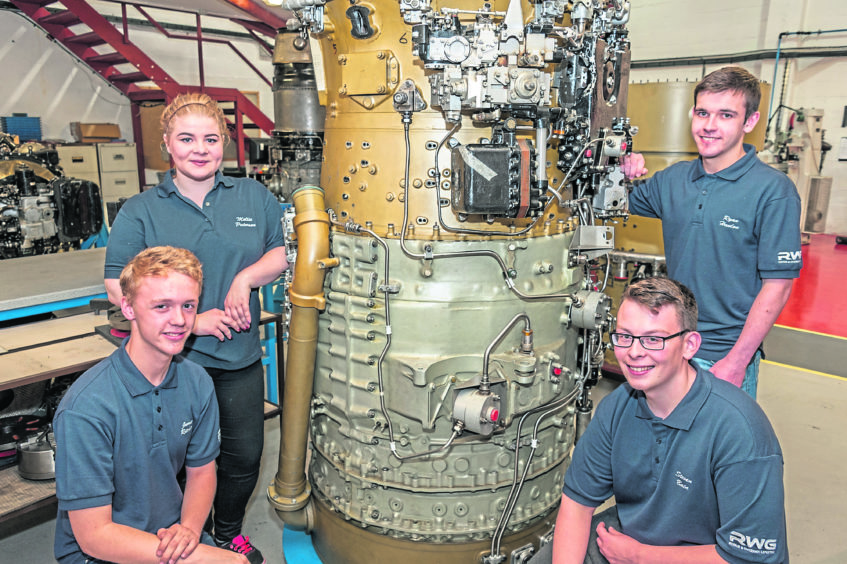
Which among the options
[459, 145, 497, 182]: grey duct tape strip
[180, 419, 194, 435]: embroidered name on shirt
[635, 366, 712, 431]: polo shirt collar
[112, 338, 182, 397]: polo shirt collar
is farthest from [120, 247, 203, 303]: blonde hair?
[635, 366, 712, 431]: polo shirt collar

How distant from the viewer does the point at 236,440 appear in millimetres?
2848

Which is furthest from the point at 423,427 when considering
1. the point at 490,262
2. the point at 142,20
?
the point at 142,20

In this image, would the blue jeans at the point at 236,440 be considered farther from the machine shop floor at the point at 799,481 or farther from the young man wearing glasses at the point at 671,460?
the young man wearing glasses at the point at 671,460

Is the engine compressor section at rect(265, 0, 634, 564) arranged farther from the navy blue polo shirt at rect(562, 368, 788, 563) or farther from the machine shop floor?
the machine shop floor

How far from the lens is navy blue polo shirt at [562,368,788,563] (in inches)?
69.3

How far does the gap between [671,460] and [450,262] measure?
1096 millimetres

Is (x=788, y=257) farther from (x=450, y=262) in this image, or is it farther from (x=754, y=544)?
(x=450, y=262)

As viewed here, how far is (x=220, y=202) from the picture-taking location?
265cm

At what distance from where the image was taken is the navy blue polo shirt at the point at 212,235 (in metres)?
2.51

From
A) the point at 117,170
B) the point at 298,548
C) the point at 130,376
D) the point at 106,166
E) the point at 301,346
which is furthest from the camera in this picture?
the point at 117,170

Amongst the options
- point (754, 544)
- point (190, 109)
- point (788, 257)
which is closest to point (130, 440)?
point (190, 109)

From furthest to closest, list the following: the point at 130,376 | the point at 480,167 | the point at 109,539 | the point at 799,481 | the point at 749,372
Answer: the point at 799,481 < the point at 749,372 < the point at 480,167 < the point at 130,376 < the point at 109,539

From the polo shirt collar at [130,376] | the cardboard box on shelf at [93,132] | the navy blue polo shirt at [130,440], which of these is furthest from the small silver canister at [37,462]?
the cardboard box on shelf at [93,132]

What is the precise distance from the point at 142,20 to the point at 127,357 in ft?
38.1
